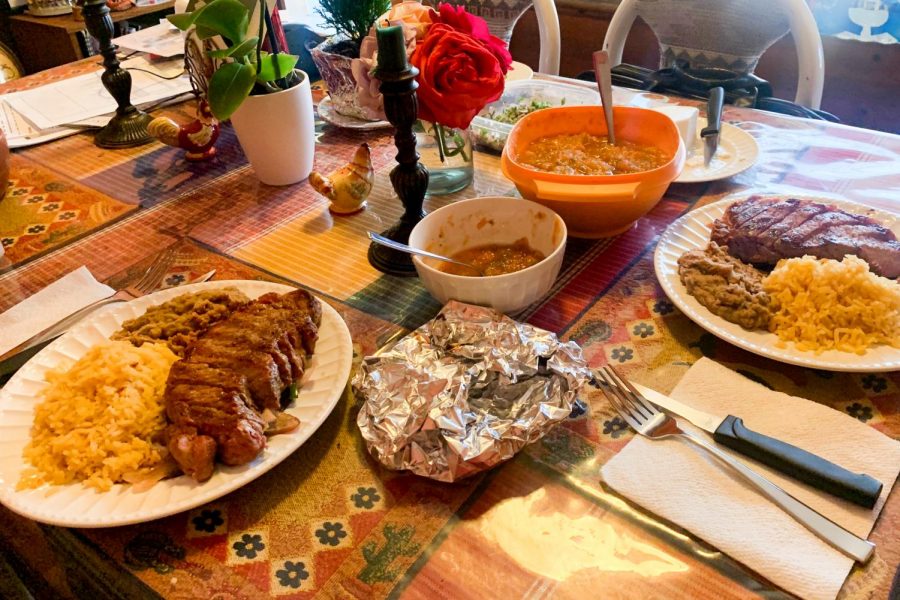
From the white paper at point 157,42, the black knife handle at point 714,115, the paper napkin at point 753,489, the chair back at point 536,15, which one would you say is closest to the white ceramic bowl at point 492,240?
the paper napkin at point 753,489

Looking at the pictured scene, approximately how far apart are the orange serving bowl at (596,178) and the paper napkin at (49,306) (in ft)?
2.57

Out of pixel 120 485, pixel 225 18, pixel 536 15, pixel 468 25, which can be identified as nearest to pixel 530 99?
pixel 468 25

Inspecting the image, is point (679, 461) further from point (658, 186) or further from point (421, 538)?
point (658, 186)

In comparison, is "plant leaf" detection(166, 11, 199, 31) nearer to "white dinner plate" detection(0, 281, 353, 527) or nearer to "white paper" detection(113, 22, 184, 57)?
"white dinner plate" detection(0, 281, 353, 527)

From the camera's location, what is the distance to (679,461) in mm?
732

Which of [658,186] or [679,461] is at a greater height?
[658,186]

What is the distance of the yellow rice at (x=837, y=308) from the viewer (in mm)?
838

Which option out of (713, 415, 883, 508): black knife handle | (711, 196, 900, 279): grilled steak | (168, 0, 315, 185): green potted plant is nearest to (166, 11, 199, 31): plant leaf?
(168, 0, 315, 185): green potted plant

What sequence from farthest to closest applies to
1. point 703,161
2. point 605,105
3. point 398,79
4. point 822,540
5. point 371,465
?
point 703,161 → point 605,105 → point 398,79 → point 371,465 → point 822,540

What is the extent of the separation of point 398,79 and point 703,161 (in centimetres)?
74

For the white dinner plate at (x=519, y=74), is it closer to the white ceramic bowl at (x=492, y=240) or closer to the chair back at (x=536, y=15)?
the chair back at (x=536, y=15)

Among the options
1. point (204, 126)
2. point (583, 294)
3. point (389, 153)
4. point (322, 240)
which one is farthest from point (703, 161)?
point (204, 126)

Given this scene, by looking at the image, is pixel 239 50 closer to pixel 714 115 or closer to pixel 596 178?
pixel 596 178

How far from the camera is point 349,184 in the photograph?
1.30 m
